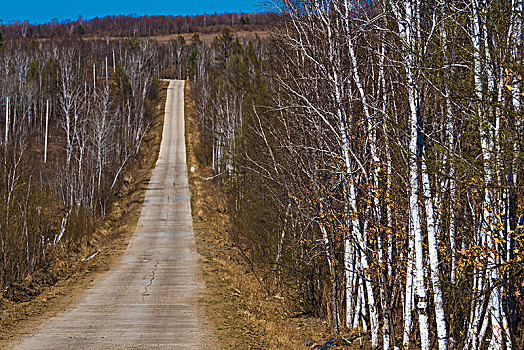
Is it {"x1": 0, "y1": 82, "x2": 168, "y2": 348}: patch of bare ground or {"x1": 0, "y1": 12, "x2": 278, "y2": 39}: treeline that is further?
{"x1": 0, "y1": 12, "x2": 278, "y2": 39}: treeline

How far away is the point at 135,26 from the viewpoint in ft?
481

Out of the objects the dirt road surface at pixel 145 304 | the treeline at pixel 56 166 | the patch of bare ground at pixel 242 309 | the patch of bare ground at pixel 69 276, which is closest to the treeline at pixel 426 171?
the patch of bare ground at pixel 242 309

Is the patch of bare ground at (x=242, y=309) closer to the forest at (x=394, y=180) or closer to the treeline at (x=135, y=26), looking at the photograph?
the forest at (x=394, y=180)

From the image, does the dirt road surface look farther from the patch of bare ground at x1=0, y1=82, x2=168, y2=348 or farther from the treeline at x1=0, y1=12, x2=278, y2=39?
the treeline at x1=0, y1=12, x2=278, y2=39

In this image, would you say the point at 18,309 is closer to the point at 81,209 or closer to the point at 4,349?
the point at 4,349

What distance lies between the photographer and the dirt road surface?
10273 millimetres

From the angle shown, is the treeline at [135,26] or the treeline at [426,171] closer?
the treeline at [426,171]

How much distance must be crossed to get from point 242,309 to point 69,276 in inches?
265

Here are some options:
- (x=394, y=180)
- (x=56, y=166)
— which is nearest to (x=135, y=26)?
(x=56, y=166)

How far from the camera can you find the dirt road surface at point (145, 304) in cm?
1027

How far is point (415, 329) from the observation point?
31.5 feet

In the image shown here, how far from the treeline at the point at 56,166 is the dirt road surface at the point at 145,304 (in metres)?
2.28

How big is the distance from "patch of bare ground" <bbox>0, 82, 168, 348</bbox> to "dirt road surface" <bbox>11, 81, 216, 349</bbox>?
1.22 ft

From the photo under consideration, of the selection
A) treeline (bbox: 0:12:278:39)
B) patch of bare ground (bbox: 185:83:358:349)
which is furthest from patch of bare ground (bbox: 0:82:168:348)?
treeline (bbox: 0:12:278:39)
